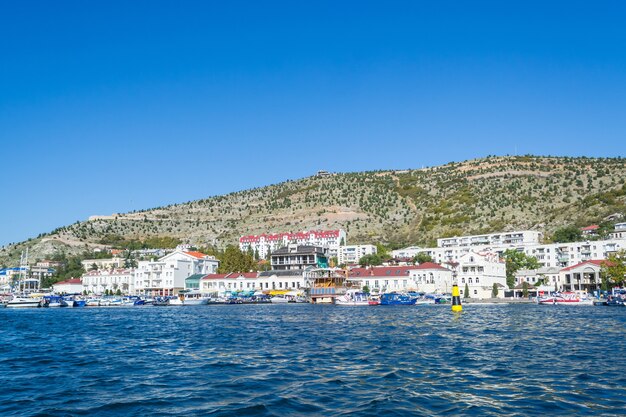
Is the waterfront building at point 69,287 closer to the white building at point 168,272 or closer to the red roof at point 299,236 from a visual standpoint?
the white building at point 168,272

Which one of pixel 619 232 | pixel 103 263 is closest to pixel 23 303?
pixel 103 263

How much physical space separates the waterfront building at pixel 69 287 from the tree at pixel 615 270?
380ft

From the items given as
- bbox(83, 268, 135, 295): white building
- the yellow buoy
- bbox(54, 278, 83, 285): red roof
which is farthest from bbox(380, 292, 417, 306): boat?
bbox(54, 278, 83, 285): red roof

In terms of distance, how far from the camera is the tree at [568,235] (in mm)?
131250

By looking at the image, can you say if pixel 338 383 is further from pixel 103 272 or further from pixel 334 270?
pixel 103 272

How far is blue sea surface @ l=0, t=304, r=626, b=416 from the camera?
16.8 metres

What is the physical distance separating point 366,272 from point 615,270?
42.5 m

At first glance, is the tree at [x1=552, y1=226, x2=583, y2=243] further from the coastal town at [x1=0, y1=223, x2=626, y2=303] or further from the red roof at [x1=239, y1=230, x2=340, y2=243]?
the red roof at [x1=239, y1=230, x2=340, y2=243]

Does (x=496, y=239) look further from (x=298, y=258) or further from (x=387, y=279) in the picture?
(x=298, y=258)

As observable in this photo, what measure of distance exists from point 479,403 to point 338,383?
4979mm

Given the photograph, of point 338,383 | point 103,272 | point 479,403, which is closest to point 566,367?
point 479,403

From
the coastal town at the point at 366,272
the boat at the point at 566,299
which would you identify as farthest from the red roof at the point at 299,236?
the boat at the point at 566,299

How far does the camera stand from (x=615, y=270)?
90.3 meters

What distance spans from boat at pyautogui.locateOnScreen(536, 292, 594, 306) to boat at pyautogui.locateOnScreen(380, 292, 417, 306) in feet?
62.1
